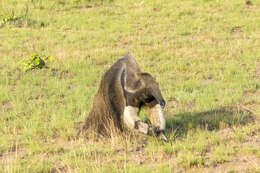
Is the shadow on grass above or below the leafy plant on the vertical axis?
below

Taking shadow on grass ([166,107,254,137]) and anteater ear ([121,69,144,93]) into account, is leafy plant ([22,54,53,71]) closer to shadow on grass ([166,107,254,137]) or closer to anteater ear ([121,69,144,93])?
shadow on grass ([166,107,254,137])

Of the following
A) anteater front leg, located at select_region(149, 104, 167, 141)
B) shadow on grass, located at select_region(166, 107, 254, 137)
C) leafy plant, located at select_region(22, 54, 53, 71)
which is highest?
leafy plant, located at select_region(22, 54, 53, 71)

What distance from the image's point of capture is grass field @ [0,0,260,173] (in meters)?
5.35

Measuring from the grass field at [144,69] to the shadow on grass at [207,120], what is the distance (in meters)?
0.02

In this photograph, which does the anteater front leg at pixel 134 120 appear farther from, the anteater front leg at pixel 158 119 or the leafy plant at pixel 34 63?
the leafy plant at pixel 34 63

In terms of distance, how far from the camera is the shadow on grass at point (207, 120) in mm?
6375

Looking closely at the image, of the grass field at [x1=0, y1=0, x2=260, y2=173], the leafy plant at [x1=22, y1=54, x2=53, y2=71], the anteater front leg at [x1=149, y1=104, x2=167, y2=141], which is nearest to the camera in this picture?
the grass field at [x1=0, y1=0, x2=260, y2=173]

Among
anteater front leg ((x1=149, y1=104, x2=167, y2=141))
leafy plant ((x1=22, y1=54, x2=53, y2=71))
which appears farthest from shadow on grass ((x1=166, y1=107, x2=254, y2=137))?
leafy plant ((x1=22, y1=54, x2=53, y2=71))

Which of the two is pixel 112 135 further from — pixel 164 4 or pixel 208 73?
pixel 164 4

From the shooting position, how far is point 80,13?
16094mm

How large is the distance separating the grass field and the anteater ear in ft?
2.37

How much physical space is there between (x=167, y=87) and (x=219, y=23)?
19.0ft

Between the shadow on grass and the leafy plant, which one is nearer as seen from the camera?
the shadow on grass

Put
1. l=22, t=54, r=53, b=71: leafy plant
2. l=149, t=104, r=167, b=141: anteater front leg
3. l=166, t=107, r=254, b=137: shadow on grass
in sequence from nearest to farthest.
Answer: l=149, t=104, r=167, b=141: anteater front leg
l=166, t=107, r=254, b=137: shadow on grass
l=22, t=54, r=53, b=71: leafy plant
